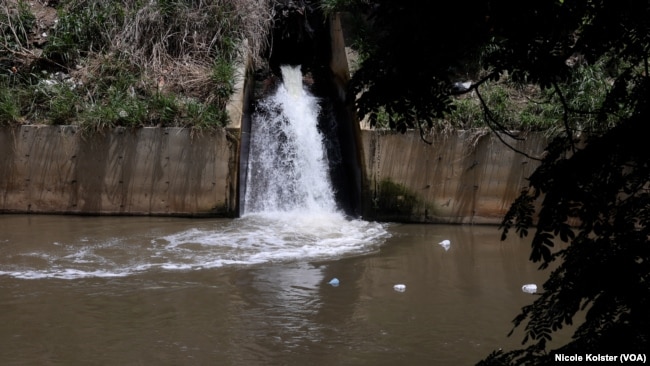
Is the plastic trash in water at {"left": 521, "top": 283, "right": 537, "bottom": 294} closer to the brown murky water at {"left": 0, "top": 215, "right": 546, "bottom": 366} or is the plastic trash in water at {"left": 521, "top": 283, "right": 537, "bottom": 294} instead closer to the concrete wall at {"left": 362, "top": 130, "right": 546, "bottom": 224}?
the brown murky water at {"left": 0, "top": 215, "right": 546, "bottom": 366}

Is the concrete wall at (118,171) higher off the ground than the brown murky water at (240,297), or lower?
higher

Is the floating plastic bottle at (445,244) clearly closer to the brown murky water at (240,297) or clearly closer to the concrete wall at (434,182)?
the brown murky water at (240,297)

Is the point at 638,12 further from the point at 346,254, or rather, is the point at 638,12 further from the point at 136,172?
the point at 136,172

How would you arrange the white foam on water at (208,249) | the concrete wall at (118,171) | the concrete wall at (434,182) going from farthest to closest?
the concrete wall at (434,182)
the concrete wall at (118,171)
the white foam on water at (208,249)

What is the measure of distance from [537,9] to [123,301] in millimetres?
4911

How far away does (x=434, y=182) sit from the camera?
405 inches

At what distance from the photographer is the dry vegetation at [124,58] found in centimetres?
1032

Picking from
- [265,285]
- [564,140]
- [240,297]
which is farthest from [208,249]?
[564,140]

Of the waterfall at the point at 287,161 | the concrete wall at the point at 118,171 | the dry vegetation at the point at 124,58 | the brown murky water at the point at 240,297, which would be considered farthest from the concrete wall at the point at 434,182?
the dry vegetation at the point at 124,58

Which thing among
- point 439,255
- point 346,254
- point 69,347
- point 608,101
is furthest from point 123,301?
point 608,101

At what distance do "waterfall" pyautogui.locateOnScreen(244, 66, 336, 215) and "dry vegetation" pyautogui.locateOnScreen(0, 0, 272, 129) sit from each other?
1.01 m

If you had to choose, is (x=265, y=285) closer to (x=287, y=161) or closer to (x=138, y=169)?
(x=138, y=169)

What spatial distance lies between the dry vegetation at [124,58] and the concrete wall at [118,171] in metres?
0.26

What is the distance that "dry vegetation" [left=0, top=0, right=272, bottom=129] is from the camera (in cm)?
1032
